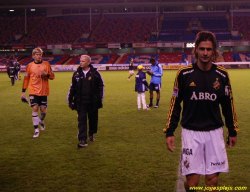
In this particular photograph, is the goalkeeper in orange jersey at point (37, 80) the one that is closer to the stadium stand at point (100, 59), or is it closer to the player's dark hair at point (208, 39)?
the player's dark hair at point (208, 39)

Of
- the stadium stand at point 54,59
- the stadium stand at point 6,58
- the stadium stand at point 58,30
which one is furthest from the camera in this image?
the stadium stand at point 58,30

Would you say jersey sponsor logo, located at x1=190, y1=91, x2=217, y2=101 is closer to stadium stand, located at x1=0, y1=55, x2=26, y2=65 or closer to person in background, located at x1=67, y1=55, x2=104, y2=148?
person in background, located at x1=67, y1=55, x2=104, y2=148

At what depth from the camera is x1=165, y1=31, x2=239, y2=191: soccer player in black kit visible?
3.48m

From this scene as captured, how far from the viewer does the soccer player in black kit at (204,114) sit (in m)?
3.48

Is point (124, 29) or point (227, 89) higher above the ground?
point (124, 29)

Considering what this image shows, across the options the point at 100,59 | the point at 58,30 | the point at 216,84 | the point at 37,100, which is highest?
the point at 58,30

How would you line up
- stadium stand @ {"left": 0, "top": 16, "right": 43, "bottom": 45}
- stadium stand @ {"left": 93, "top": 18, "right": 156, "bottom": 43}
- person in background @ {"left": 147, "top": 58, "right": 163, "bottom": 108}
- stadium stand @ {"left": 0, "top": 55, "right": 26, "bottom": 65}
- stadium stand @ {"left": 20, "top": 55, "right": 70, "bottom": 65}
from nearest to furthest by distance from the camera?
person in background @ {"left": 147, "top": 58, "right": 163, "bottom": 108} → stadium stand @ {"left": 0, "top": 55, "right": 26, "bottom": 65} → stadium stand @ {"left": 20, "top": 55, "right": 70, "bottom": 65} → stadium stand @ {"left": 93, "top": 18, "right": 156, "bottom": 43} → stadium stand @ {"left": 0, "top": 16, "right": 43, "bottom": 45}

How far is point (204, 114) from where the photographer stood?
358cm

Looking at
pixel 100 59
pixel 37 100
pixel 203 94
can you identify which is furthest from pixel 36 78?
pixel 100 59

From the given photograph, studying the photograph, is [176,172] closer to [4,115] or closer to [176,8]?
[4,115]

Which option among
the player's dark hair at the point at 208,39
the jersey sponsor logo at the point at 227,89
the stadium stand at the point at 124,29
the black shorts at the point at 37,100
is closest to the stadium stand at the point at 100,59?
the stadium stand at the point at 124,29

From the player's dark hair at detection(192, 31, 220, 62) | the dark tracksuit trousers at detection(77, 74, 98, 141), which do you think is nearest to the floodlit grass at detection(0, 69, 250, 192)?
the dark tracksuit trousers at detection(77, 74, 98, 141)

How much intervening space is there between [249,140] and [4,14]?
73.6m

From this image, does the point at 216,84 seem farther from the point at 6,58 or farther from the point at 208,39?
the point at 6,58
